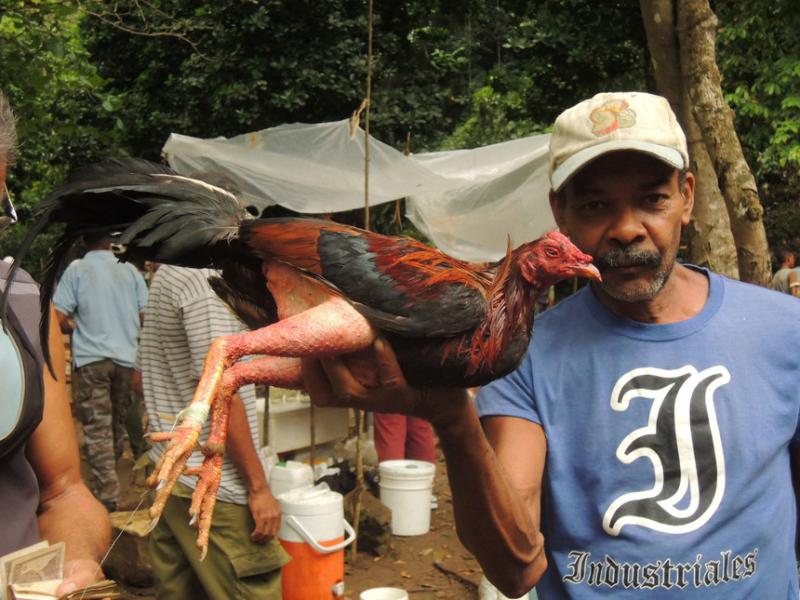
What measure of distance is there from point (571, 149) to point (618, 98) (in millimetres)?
164

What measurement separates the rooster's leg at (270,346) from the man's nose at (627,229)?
0.71 meters

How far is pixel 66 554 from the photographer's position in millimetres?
1936

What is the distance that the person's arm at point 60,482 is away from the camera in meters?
1.96

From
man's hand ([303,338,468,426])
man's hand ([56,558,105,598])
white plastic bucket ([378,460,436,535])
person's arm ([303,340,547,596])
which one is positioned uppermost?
man's hand ([303,338,468,426])

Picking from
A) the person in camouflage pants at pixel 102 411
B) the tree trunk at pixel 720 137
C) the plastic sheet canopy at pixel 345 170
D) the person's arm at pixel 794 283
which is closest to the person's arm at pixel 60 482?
the tree trunk at pixel 720 137

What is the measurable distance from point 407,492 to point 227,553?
3.24 meters

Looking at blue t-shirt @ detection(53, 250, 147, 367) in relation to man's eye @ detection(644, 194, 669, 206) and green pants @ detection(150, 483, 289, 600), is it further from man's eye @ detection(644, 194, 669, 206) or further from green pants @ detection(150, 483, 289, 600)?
man's eye @ detection(644, 194, 669, 206)

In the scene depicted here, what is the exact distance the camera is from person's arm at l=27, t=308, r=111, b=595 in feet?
6.45

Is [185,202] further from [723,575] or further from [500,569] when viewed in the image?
[723,575]

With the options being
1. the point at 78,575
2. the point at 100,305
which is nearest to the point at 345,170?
the point at 100,305

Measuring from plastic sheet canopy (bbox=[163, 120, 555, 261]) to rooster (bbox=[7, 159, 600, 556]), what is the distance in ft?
14.5

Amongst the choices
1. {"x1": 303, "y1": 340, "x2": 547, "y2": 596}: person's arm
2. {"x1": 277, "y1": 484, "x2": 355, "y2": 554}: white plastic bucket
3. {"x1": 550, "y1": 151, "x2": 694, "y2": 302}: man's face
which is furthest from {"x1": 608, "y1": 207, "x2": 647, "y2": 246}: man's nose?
{"x1": 277, "y1": 484, "x2": 355, "y2": 554}: white plastic bucket

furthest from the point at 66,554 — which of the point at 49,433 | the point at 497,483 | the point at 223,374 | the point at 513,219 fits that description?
the point at 513,219

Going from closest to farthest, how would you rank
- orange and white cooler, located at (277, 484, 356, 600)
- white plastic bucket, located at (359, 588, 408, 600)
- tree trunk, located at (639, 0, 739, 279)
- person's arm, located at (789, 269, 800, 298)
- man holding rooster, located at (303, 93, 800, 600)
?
1. man holding rooster, located at (303, 93, 800, 600)
2. tree trunk, located at (639, 0, 739, 279)
3. white plastic bucket, located at (359, 588, 408, 600)
4. orange and white cooler, located at (277, 484, 356, 600)
5. person's arm, located at (789, 269, 800, 298)
